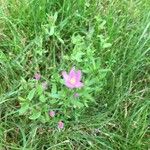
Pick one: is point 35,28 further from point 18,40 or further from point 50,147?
point 50,147

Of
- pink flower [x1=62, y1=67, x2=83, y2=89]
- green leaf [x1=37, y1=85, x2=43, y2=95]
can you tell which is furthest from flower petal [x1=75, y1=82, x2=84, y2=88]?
green leaf [x1=37, y1=85, x2=43, y2=95]

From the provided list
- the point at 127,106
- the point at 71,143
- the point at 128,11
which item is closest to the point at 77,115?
the point at 71,143

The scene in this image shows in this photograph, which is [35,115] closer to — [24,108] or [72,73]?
[24,108]

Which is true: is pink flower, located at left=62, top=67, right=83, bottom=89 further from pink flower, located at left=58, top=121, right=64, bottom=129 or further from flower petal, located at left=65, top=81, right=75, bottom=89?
pink flower, located at left=58, top=121, right=64, bottom=129

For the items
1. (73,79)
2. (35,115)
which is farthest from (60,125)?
(73,79)

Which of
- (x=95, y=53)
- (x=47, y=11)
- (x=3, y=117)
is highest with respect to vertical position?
(x=47, y=11)

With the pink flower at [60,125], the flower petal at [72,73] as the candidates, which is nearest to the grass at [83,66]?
the pink flower at [60,125]

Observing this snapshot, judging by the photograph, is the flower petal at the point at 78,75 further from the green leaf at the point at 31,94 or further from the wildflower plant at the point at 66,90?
the green leaf at the point at 31,94
